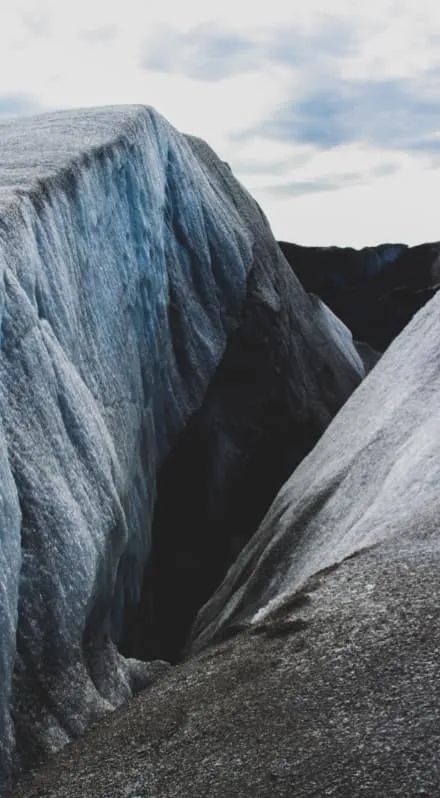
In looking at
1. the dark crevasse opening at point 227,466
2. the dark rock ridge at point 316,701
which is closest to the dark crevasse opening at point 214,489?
the dark crevasse opening at point 227,466

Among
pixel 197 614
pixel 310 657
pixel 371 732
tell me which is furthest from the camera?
pixel 197 614

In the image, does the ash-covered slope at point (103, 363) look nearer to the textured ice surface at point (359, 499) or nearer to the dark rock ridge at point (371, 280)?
the textured ice surface at point (359, 499)

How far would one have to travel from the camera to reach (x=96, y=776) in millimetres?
7500

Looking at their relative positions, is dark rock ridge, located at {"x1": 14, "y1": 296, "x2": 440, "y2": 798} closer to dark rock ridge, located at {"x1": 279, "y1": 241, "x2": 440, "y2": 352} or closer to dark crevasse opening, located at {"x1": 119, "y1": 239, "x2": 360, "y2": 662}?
dark crevasse opening, located at {"x1": 119, "y1": 239, "x2": 360, "y2": 662}

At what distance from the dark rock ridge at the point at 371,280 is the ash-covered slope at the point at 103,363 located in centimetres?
1184

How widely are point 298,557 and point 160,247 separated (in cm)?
631

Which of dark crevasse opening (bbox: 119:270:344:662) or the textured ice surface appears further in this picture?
dark crevasse opening (bbox: 119:270:344:662)

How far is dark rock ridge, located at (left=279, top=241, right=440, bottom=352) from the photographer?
1483 inches

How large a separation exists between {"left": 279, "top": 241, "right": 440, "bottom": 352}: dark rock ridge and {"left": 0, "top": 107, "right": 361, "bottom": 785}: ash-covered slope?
11842 mm

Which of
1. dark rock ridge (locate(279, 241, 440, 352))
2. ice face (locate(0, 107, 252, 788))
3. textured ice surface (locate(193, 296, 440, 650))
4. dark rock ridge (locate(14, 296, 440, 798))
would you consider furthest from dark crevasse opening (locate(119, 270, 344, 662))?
dark rock ridge (locate(279, 241, 440, 352))

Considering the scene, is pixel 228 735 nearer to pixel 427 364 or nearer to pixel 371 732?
pixel 371 732

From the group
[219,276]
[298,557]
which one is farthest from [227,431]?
[298,557]

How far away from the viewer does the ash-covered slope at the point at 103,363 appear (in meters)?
9.65

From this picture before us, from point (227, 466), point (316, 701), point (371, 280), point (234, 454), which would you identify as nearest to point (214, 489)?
point (227, 466)
